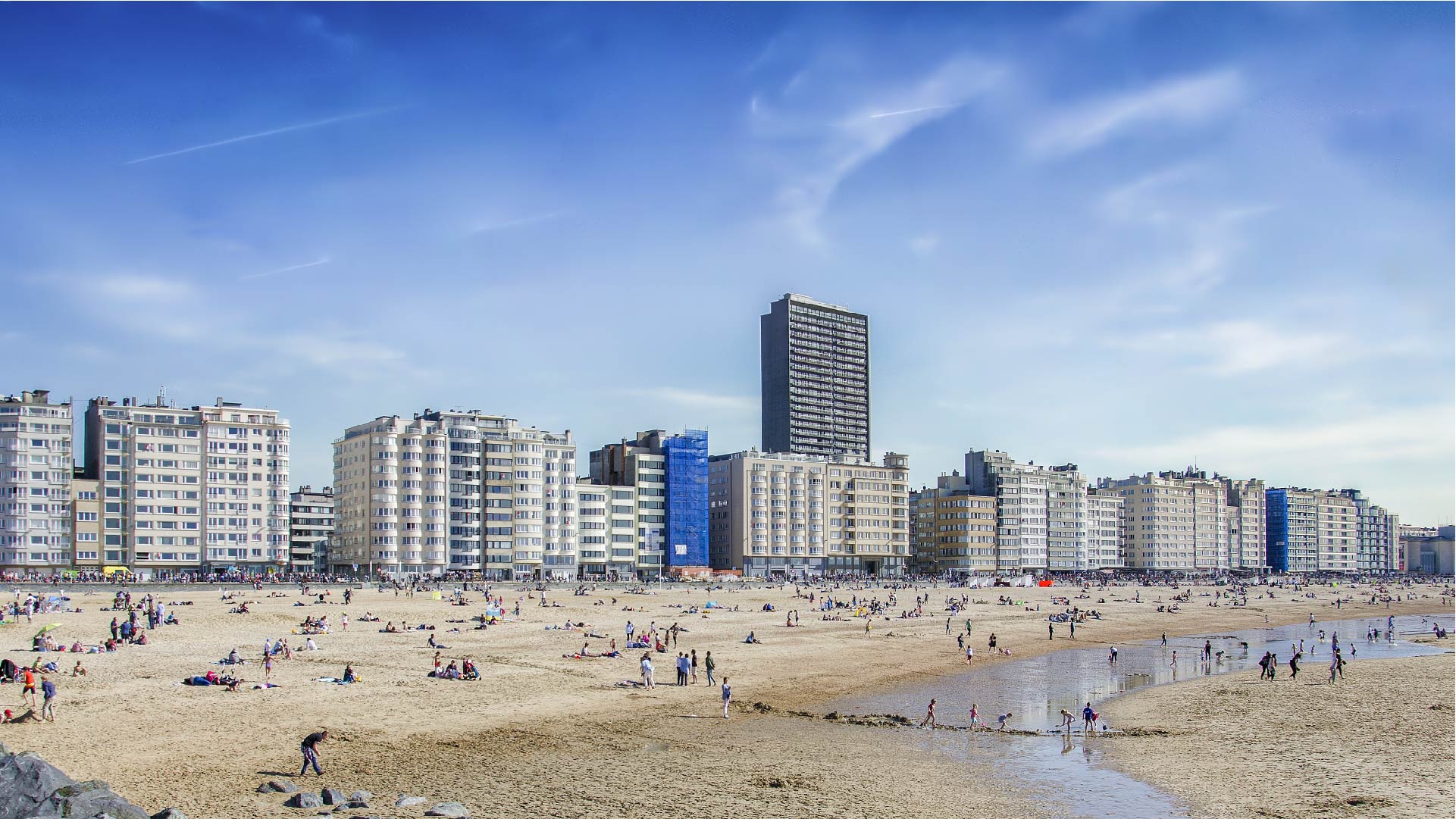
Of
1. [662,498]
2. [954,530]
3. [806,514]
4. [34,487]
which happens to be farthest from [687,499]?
[34,487]

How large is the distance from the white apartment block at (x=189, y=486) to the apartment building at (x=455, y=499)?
381 inches

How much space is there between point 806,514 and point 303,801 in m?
143

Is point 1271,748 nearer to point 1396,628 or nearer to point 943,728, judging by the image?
point 943,728

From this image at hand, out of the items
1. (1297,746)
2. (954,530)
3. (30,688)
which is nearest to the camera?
(30,688)

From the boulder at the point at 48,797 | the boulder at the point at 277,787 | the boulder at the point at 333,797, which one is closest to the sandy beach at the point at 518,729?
the boulder at the point at 277,787

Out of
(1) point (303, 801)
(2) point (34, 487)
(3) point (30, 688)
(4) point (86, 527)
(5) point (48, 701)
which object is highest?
(2) point (34, 487)

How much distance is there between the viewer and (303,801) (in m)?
24.5

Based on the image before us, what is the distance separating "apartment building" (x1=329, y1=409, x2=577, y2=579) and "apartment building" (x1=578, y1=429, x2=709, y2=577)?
10.1 meters

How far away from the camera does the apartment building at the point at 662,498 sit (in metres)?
149

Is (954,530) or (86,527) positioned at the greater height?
(86,527)

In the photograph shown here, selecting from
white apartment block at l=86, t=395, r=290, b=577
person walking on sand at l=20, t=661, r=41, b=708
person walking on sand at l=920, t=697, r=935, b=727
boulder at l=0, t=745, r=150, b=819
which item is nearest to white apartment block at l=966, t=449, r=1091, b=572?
white apartment block at l=86, t=395, r=290, b=577

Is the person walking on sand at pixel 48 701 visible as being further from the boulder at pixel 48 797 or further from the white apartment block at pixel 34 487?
the white apartment block at pixel 34 487

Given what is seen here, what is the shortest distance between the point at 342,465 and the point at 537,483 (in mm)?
23784

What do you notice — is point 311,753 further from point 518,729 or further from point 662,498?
point 662,498
